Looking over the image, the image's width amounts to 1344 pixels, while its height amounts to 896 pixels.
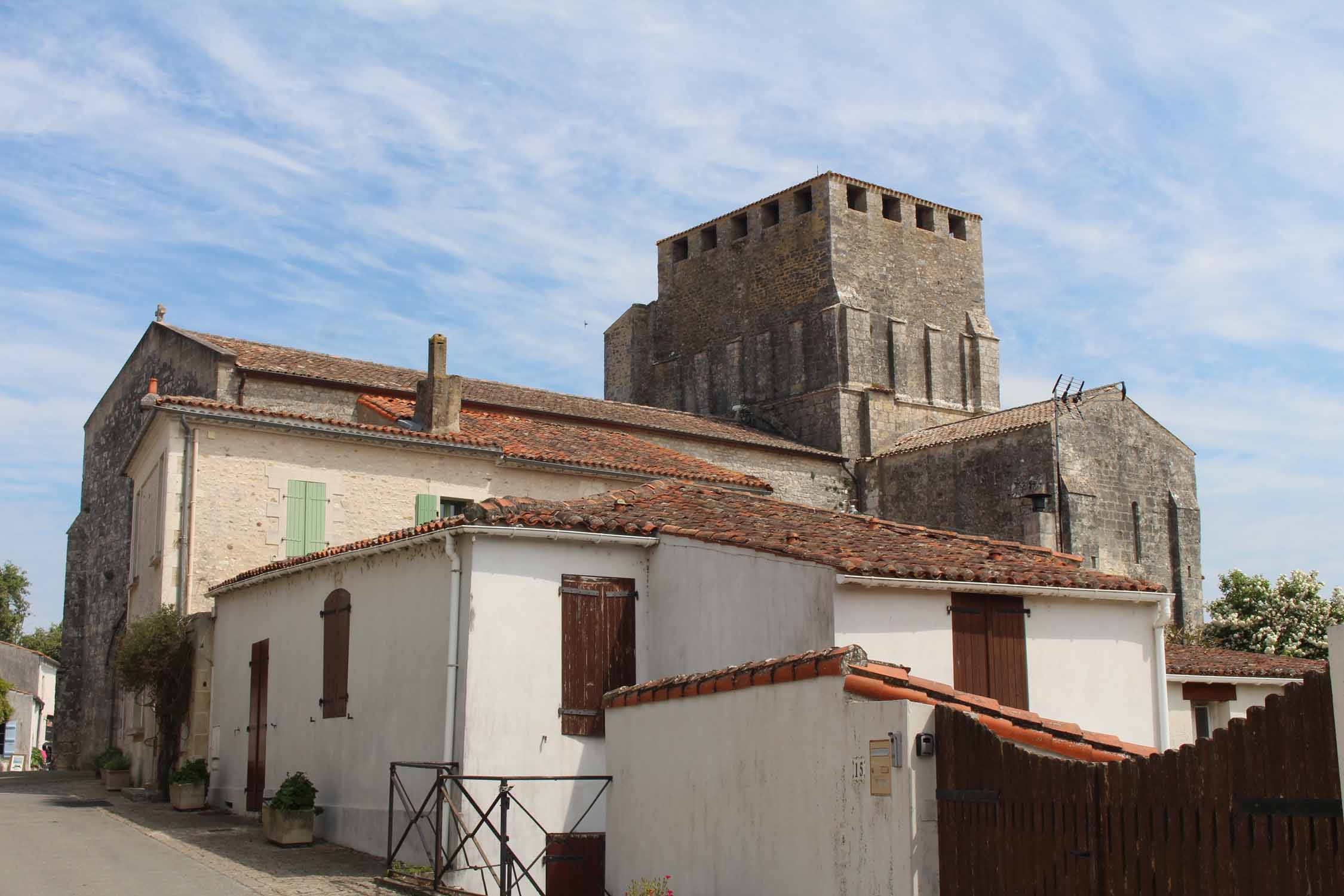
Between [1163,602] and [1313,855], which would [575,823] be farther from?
[1313,855]

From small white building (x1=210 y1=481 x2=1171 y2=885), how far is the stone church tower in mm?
22551

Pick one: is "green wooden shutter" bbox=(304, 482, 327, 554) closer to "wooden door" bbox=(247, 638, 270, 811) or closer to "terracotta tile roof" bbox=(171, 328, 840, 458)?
"wooden door" bbox=(247, 638, 270, 811)

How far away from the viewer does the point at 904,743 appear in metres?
7.16

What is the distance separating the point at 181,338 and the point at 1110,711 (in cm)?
1980

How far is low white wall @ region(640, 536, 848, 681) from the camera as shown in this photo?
504 inches

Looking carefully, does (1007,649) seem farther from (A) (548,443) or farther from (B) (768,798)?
(A) (548,443)

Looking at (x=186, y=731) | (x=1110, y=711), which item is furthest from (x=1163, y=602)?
(x=186, y=731)

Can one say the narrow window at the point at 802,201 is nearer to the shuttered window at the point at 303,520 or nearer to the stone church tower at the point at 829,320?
the stone church tower at the point at 829,320

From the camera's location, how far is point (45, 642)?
79.2 m

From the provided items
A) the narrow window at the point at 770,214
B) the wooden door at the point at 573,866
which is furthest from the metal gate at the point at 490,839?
the narrow window at the point at 770,214

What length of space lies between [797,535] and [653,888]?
5.38 meters

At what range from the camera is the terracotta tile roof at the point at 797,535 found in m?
13.3

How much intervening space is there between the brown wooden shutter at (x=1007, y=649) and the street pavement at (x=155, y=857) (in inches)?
252

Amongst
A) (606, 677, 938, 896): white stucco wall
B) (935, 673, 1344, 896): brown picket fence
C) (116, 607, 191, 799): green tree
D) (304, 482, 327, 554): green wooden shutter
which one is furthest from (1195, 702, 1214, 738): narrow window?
(935, 673, 1344, 896): brown picket fence
